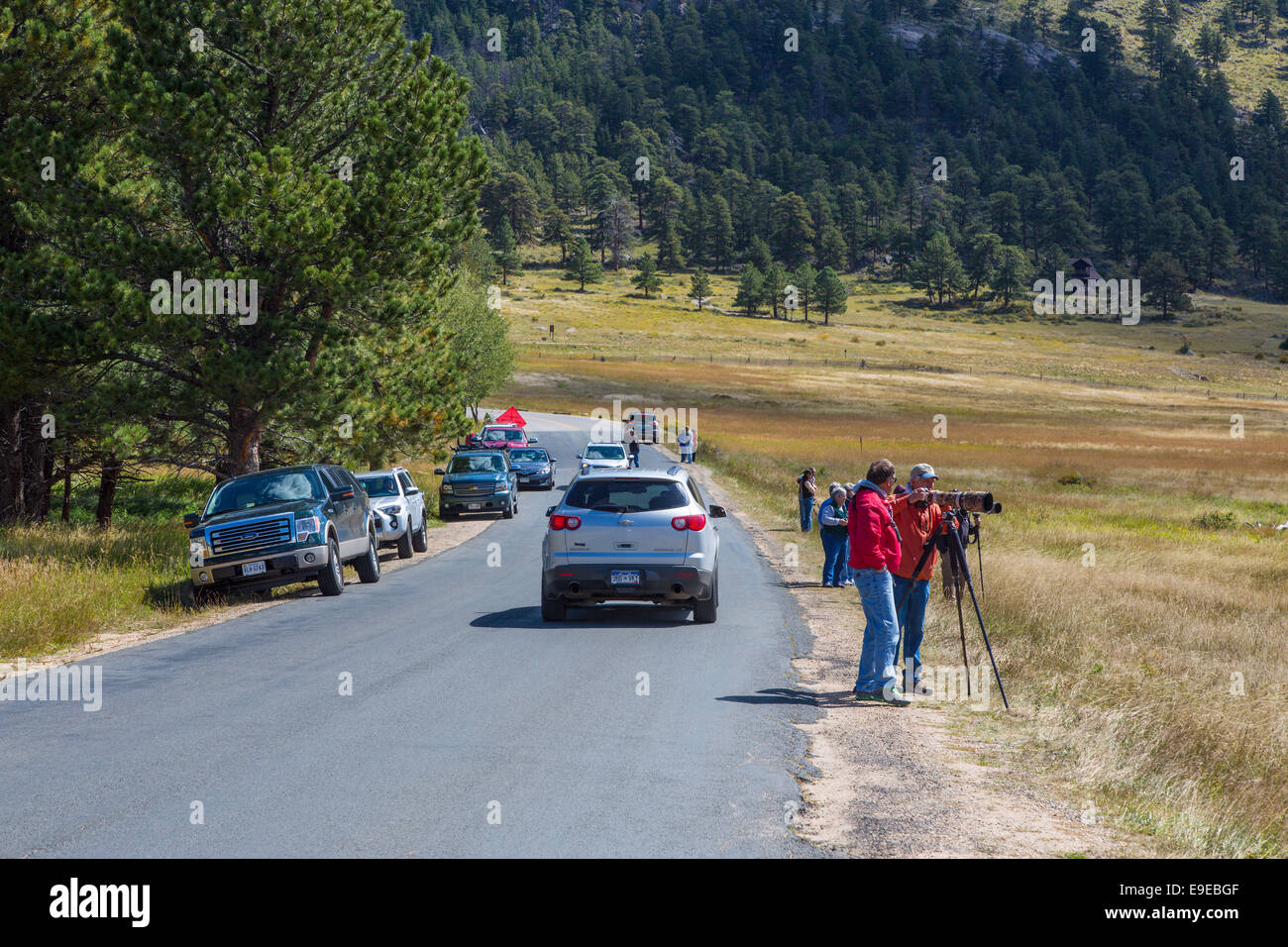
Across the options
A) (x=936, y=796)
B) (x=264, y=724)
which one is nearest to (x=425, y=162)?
(x=264, y=724)

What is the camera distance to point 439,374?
103ft

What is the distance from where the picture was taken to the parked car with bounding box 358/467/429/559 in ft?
75.5

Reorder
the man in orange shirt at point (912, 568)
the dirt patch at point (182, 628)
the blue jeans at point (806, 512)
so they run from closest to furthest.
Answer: the man in orange shirt at point (912, 568) → the dirt patch at point (182, 628) → the blue jeans at point (806, 512)

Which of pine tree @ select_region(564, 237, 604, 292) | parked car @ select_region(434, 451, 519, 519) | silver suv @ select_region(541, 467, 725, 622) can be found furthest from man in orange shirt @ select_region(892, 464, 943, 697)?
pine tree @ select_region(564, 237, 604, 292)

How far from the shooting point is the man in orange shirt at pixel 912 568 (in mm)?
10266

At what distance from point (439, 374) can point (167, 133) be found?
11.3 m

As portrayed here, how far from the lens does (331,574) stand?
56.8ft

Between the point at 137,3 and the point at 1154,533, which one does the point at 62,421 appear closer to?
the point at 137,3

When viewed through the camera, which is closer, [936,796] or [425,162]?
[936,796]

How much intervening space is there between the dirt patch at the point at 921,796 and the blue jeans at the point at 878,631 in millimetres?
242

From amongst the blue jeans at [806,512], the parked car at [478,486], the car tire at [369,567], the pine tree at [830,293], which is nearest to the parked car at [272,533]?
the car tire at [369,567]

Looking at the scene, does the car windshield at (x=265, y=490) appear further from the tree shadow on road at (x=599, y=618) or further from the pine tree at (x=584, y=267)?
the pine tree at (x=584, y=267)

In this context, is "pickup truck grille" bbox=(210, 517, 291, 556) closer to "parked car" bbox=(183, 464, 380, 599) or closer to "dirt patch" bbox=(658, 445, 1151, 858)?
"parked car" bbox=(183, 464, 380, 599)
